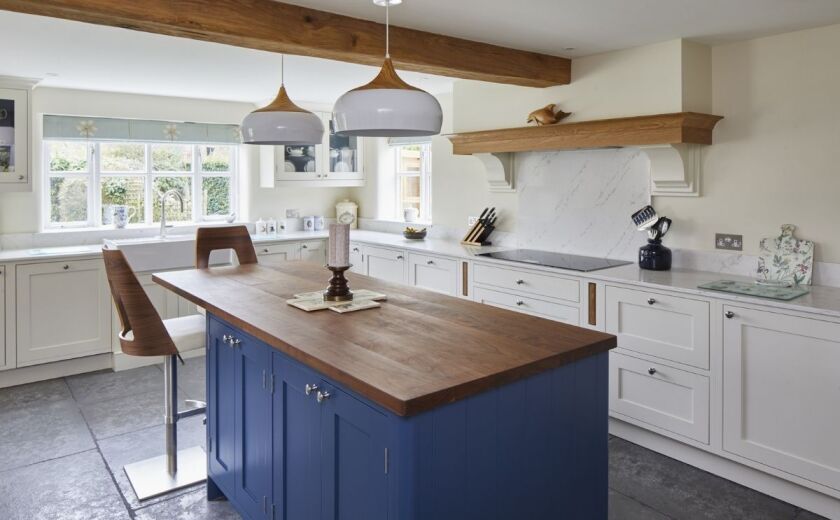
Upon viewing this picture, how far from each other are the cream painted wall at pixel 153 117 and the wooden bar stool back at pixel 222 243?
5.73 feet

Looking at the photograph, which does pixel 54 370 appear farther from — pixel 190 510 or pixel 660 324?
pixel 660 324

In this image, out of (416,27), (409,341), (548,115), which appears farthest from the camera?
(548,115)

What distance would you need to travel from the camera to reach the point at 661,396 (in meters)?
3.17

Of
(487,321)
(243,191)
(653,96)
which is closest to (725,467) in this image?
(487,321)

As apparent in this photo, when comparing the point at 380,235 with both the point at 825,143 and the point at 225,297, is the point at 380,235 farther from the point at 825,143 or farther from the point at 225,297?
the point at 825,143

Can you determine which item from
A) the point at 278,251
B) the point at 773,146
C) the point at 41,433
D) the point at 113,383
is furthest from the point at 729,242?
the point at 113,383

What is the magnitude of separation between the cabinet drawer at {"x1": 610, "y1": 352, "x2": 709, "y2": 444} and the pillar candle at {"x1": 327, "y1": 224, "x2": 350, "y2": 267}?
1668 millimetres

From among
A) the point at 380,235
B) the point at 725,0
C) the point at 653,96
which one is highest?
the point at 725,0

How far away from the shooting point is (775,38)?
319cm

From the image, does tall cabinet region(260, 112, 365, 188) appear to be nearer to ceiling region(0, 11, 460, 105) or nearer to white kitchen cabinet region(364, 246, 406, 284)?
ceiling region(0, 11, 460, 105)

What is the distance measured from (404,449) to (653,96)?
2.73 metres

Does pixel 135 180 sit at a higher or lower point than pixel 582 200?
higher

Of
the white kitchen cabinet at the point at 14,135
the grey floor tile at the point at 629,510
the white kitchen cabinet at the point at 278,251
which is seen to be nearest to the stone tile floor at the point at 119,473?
the grey floor tile at the point at 629,510

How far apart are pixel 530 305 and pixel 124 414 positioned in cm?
262
